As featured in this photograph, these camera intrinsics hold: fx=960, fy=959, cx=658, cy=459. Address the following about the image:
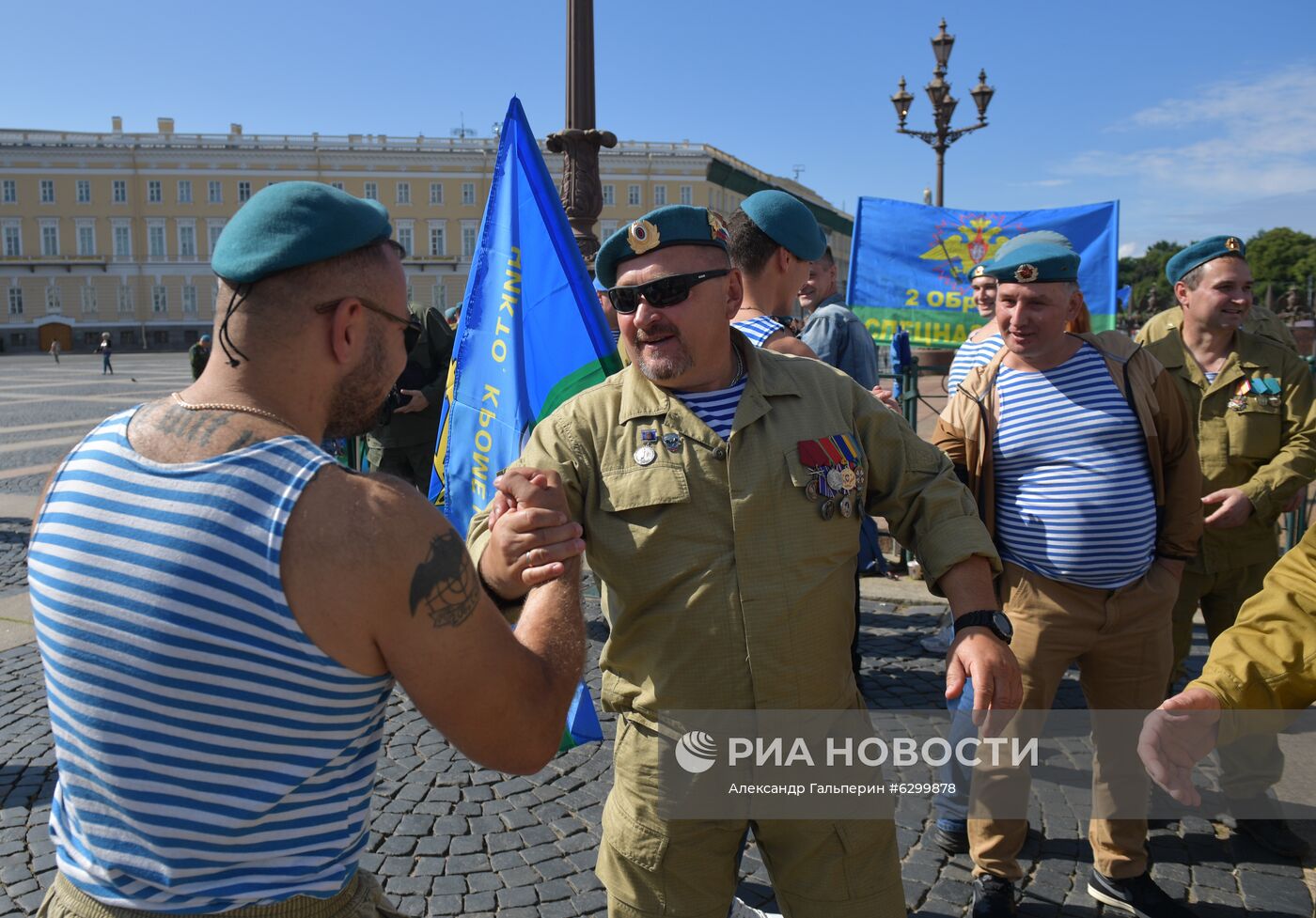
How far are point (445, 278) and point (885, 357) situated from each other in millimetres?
62898

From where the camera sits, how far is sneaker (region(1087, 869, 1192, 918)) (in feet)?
9.43

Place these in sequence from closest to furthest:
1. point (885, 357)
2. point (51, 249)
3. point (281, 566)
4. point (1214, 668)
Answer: point (281, 566), point (1214, 668), point (885, 357), point (51, 249)

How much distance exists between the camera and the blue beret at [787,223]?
9.81 feet

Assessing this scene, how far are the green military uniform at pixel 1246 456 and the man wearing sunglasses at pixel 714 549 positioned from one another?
7.31ft

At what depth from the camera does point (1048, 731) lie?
4.20 meters

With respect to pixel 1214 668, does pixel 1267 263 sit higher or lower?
higher

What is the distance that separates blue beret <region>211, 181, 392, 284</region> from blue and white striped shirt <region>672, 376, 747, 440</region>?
95 centimetres

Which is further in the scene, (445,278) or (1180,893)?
(445,278)

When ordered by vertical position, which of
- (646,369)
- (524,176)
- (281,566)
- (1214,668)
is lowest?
(1214,668)

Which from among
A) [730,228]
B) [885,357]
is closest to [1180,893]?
[730,228]

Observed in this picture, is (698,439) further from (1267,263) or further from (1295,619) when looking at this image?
(1267,263)

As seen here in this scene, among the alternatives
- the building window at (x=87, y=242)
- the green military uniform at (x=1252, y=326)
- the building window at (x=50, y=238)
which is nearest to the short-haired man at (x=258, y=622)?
the green military uniform at (x=1252, y=326)

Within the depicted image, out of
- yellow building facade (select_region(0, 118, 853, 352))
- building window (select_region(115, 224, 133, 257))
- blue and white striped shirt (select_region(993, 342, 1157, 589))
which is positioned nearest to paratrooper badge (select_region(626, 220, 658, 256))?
blue and white striped shirt (select_region(993, 342, 1157, 589))

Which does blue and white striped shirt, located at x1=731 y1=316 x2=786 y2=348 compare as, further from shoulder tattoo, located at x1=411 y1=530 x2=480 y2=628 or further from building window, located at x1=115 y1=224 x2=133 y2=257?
building window, located at x1=115 y1=224 x2=133 y2=257
